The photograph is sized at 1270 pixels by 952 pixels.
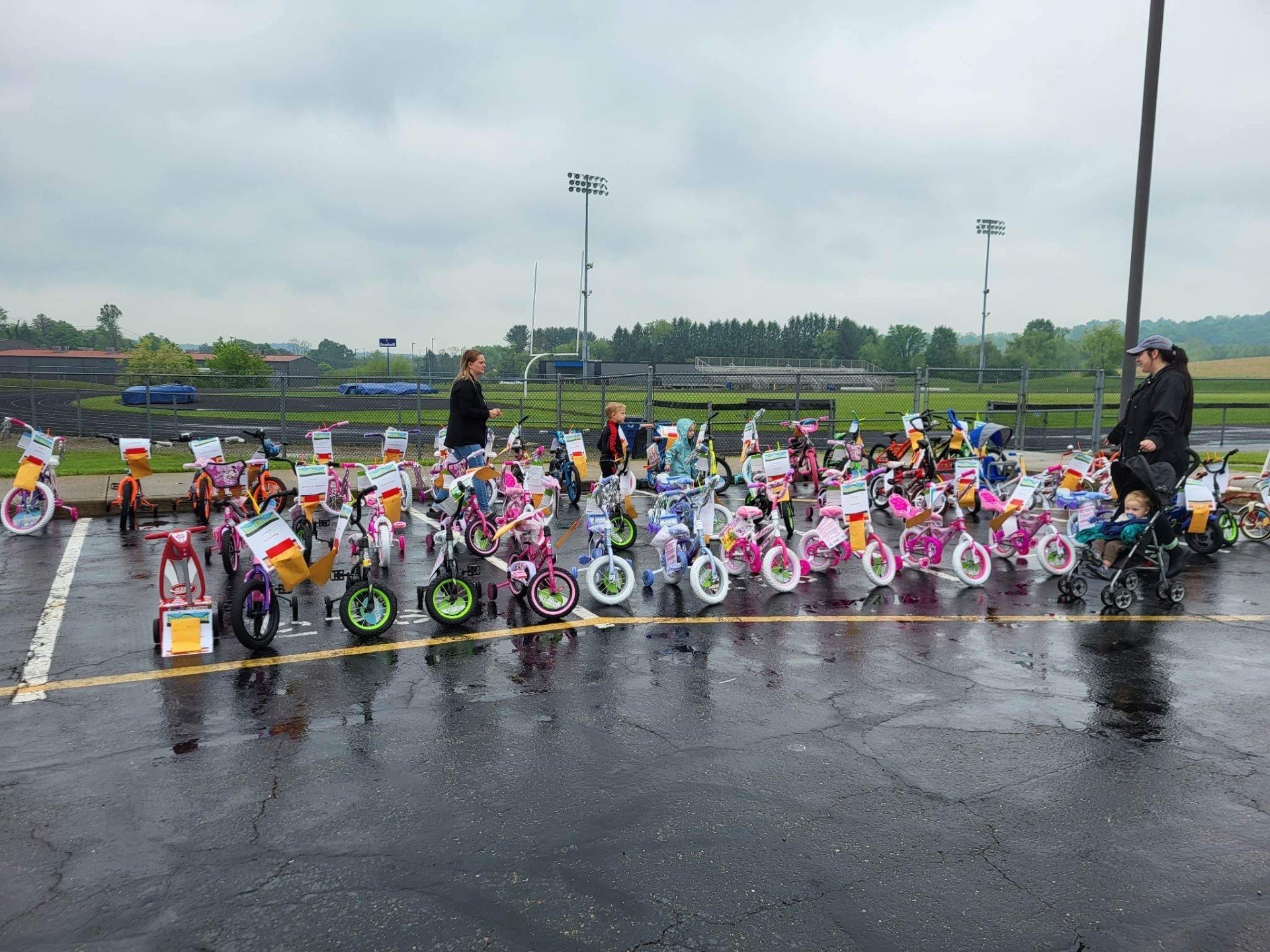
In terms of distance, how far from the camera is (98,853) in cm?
376

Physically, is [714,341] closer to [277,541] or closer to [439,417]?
[439,417]

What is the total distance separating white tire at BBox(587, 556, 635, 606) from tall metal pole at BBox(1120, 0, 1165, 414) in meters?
9.08

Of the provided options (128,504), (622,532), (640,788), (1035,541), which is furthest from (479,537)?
(1035,541)

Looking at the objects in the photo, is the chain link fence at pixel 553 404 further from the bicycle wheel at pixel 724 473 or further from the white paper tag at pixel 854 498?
the white paper tag at pixel 854 498

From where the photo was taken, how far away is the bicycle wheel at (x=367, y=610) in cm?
669

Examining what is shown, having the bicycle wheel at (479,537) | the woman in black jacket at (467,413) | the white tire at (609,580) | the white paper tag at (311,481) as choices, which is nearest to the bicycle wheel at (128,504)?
the white paper tag at (311,481)

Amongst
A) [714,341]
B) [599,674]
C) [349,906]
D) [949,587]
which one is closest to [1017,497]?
[949,587]

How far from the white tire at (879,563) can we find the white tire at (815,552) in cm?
50

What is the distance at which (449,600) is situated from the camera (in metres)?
7.18

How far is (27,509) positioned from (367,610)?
6.77 meters

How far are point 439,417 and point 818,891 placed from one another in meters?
25.0

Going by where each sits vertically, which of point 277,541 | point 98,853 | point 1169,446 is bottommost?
point 98,853

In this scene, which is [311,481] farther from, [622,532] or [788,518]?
[788,518]

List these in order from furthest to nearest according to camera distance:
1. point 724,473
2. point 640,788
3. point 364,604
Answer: point 724,473 → point 364,604 → point 640,788
